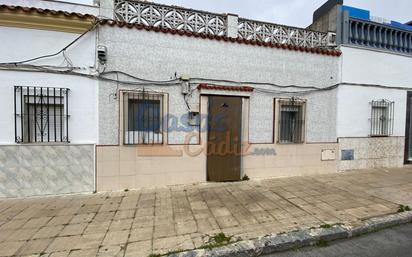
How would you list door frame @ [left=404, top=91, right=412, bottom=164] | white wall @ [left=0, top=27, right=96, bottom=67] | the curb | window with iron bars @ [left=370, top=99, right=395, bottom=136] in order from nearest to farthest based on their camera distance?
the curb, white wall @ [left=0, top=27, right=96, bottom=67], window with iron bars @ [left=370, top=99, right=395, bottom=136], door frame @ [left=404, top=91, right=412, bottom=164]

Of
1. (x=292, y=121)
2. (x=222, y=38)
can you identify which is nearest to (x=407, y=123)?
(x=292, y=121)

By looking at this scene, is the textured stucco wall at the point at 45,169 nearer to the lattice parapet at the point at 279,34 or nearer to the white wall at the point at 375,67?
the lattice parapet at the point at 279,34

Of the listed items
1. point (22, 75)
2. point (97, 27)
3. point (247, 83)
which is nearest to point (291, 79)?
point (247, 83)

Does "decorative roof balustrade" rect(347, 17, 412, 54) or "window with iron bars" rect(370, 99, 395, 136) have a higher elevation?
"decorative roof balustrade" rect(347, 17, 412, 54)

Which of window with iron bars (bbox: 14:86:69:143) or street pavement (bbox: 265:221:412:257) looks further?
window with iron bars (bbox: 14:86:69:143)

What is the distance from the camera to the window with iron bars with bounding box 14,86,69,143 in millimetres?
4715

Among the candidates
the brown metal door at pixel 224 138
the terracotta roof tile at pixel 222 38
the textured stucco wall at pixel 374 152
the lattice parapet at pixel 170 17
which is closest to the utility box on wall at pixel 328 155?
the textured stucco wall at pixel 374 152

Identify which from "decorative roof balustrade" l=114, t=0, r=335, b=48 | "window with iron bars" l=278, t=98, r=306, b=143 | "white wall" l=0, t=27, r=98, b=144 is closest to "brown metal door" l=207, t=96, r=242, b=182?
"window with iron bars" l=278, t=98, r=306, b=143

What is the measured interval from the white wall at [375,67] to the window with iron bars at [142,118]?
5861 mm

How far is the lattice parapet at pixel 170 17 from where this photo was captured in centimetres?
521

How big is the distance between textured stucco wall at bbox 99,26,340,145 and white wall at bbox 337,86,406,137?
386 millimetres

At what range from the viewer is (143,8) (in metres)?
5.29

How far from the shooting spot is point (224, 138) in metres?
5.91

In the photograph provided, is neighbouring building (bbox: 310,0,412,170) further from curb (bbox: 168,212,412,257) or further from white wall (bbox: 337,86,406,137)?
curb (bbox: 168,212,412,257)
